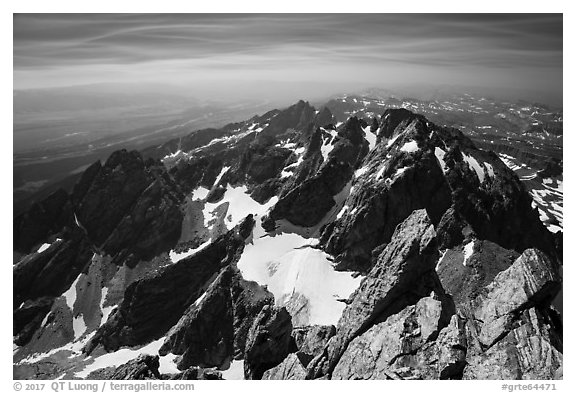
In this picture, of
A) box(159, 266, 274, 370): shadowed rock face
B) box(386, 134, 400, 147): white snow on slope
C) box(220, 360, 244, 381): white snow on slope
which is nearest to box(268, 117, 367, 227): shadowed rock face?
box(386, 134, 400, 147): white snow on slope

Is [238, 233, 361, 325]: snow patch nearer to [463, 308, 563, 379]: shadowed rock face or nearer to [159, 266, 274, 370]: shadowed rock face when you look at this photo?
[159, 266, 274, 370]: shadowed rock face

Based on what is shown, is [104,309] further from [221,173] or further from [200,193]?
[221,173]

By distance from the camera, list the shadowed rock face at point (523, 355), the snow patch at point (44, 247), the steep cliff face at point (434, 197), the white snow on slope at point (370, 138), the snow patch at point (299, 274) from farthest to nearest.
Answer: the snow patch at point (44, 247)
the white snow on slope at point (370, 138)
the steep cliff face at point (434, 197)
the snow patch at point (299, 274)
the shadowed rock face at point (523, 355)

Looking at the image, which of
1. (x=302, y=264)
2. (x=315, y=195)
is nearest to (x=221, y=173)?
(x=315, y=195)

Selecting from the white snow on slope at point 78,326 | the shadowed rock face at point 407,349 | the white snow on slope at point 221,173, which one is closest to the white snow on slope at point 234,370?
the shadowed rock face at point 407,349

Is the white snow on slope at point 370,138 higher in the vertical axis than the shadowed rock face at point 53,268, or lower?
higher

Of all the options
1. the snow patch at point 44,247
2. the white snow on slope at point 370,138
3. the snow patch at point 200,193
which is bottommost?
the snow patch at point 44,247

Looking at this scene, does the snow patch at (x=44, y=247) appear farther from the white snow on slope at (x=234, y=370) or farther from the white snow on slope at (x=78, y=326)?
the white snow on slope at (x=234, y=370)
